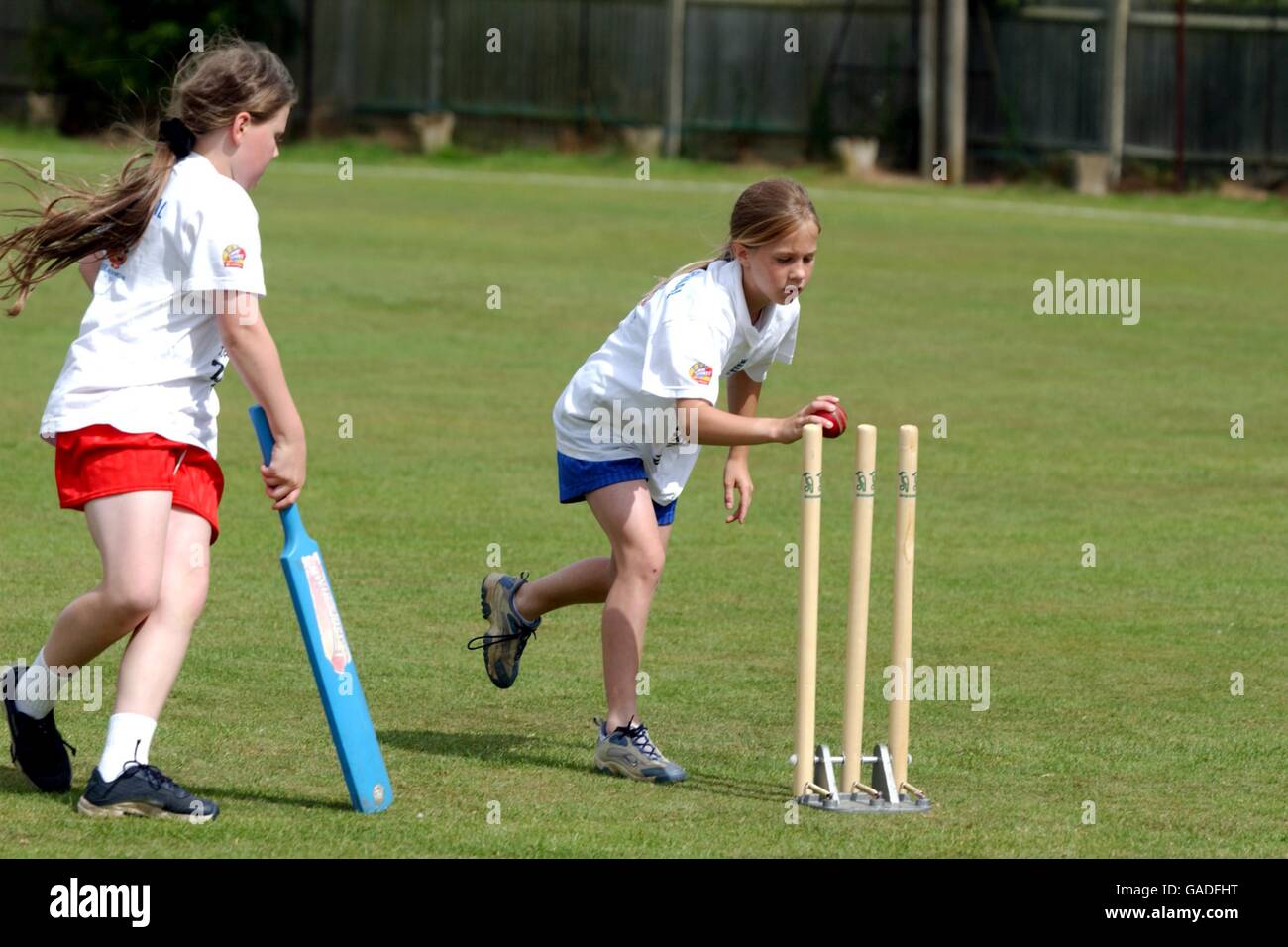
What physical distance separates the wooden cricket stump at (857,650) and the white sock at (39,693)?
2.02 meters

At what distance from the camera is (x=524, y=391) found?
1513 centimetres

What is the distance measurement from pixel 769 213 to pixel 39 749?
253 centimetres

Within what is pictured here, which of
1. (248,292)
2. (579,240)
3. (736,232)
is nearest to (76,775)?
(248,292)

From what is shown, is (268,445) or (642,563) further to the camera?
(642,563)

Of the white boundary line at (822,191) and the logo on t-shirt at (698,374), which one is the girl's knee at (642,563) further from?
the white boundary line at (822,191)

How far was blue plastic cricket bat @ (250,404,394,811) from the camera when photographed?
5465 millimetres

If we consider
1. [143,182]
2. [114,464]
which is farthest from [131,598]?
[143,182]

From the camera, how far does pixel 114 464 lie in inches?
208

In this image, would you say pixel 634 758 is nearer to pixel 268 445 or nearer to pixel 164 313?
pixel 268 445

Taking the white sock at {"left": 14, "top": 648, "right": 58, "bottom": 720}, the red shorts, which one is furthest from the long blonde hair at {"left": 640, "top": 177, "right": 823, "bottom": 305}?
the white sock at {"left": 14, "top": 648, "right": 58, "bottom": 720}

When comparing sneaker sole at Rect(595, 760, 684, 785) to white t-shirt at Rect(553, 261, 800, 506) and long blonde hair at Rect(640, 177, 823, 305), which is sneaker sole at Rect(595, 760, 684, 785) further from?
long blonde hair at Rect(640, 177, 823, 305)

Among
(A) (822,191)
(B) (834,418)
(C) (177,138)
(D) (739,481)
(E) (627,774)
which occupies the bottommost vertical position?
(E) (627,774)

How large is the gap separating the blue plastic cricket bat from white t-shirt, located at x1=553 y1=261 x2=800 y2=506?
1.09 m
